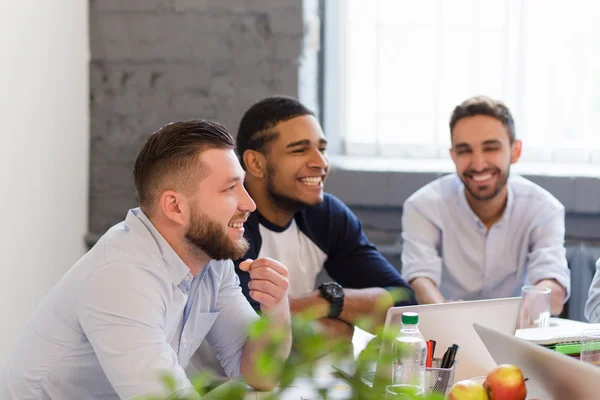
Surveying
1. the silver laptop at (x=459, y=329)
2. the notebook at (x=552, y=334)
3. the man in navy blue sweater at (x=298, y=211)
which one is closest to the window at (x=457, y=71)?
the man in navy blue sweater at (x=298, y=211)

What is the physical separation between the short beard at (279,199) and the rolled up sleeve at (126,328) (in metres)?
0.91

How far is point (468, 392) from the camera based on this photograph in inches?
47.8

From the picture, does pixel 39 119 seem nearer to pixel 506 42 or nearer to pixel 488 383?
pixel 506 42

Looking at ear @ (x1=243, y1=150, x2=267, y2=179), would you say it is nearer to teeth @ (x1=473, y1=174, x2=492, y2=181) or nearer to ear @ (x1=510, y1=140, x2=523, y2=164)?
teeth @ (x1=473, y1=174, x2=492, y2=181)

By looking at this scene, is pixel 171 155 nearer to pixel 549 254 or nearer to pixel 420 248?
pixel 420 248

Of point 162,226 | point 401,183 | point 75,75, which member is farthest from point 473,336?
point 75,75

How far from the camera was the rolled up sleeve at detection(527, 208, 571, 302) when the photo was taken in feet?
8.27

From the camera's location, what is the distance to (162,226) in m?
1.62

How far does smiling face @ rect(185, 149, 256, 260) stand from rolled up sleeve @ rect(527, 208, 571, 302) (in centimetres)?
123

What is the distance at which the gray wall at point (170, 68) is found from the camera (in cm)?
306

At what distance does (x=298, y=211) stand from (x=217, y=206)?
32.6 inches

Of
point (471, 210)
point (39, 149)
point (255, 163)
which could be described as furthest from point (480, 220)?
point (39, 149)

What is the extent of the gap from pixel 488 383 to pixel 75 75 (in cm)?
234

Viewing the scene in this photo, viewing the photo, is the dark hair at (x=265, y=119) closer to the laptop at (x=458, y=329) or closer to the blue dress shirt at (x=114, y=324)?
the blue dress shirt at (x=114, y=324)
